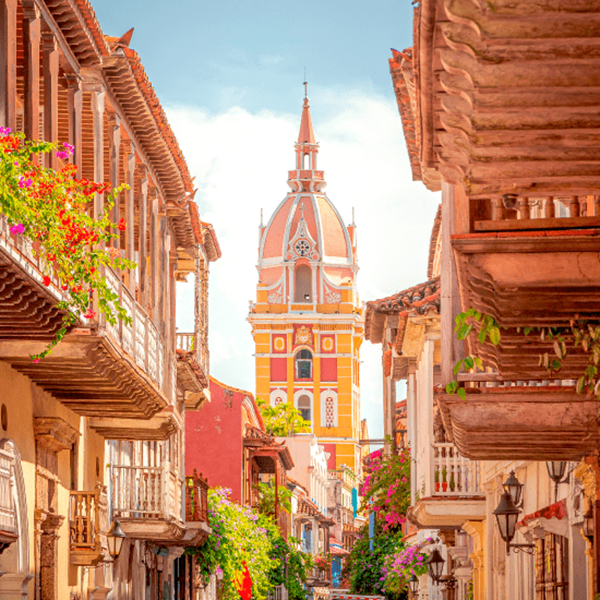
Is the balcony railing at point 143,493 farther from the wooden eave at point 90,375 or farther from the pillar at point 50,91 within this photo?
the pillar at point 50,91

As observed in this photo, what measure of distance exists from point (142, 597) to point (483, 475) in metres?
7.36

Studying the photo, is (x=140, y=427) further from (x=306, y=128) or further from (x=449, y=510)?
(x=306, y=128)

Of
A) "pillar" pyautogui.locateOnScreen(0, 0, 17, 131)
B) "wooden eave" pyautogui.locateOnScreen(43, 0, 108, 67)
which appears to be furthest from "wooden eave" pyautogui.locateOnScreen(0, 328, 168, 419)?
"wooden eave" pyautogui.locateOnScreen(43, 0, 108, 67)

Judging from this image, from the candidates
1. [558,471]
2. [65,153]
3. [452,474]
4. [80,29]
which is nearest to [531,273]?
[65,153]

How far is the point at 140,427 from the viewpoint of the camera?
17.8m

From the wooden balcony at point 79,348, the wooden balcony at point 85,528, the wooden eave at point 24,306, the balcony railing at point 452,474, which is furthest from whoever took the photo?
the balcony railing at point 452,474

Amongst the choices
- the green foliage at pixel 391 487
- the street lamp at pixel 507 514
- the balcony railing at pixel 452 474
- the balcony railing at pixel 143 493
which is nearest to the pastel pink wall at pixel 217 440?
the green foliage at pixel 391 487

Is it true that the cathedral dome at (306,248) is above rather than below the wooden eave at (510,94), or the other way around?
above

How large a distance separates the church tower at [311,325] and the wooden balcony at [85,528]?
9246 centimetres

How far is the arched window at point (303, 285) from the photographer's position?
4488 inches

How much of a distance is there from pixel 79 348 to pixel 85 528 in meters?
5.73

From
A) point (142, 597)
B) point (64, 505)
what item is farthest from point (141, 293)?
point (142, 597)

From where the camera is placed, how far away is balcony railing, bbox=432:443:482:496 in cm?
1938

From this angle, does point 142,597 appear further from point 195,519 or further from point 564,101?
point 564,101
